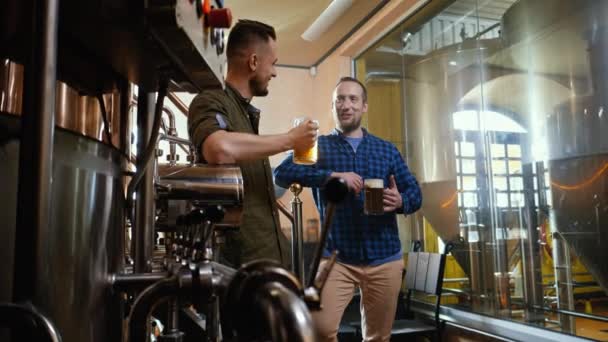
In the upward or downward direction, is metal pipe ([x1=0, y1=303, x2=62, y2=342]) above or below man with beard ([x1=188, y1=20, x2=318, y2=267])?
below

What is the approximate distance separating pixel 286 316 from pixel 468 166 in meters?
3.33

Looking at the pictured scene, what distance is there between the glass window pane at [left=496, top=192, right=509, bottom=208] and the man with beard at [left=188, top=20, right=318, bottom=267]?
2.08 metres

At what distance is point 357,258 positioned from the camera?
2307 millimetres

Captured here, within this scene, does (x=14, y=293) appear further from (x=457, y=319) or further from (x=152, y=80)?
(x=457, y=319)

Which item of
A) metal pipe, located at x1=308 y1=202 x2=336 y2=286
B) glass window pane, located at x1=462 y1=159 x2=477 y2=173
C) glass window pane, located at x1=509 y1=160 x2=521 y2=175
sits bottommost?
metal pipe, located at x1=308 y1=202 x2=336 y2=286

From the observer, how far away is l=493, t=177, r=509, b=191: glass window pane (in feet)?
10.3

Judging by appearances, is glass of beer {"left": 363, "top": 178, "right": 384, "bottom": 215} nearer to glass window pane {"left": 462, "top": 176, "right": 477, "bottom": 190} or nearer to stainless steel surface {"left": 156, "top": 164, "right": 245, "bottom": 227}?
stainless steel surface {"left": 156, "top": 164, "right": 245, "bottom": 227}

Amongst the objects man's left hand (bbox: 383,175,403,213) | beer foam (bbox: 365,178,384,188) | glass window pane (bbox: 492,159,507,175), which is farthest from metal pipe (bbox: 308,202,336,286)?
glass window pane (bbox: 492,159,507,175)

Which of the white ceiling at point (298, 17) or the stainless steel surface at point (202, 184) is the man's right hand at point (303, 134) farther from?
the white ceiling at point (298, 17)

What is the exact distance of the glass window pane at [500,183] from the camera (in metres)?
3.14

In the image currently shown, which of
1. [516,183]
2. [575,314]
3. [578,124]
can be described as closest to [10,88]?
[578,124]

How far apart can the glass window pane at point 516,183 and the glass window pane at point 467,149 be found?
41cm

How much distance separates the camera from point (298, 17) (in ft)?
15.0

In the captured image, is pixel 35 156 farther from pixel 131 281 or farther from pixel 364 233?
pixel 364 233
